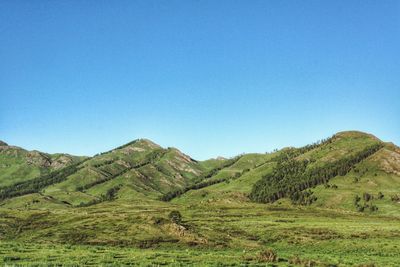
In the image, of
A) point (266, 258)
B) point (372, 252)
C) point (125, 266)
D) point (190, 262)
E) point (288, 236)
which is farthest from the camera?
point (288, 236)

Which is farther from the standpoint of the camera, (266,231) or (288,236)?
(266,231)

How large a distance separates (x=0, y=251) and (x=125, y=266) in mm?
16567

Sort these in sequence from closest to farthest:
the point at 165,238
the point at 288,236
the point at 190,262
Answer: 1. the point at 190,262
2. the point at 165,238
3. the point at 288,236

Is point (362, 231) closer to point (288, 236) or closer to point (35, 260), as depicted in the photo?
point (288, 236)

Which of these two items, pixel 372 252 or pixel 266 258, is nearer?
pixel 266 258

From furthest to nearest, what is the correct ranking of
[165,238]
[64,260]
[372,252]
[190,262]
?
[165,238] < [372,252] < [190,262] < [64,260]

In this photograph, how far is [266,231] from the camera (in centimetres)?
9862

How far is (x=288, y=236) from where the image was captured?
90.5 m

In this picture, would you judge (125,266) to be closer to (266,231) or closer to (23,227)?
(266,231)

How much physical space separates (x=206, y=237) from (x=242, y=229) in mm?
20953

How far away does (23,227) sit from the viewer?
379ft

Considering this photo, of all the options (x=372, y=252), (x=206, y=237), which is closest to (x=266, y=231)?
(x=206, y=237)

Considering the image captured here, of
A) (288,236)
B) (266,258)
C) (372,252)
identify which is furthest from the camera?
(288,236)

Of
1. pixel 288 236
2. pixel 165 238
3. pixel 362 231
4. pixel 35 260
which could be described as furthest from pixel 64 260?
pixel 362 231
